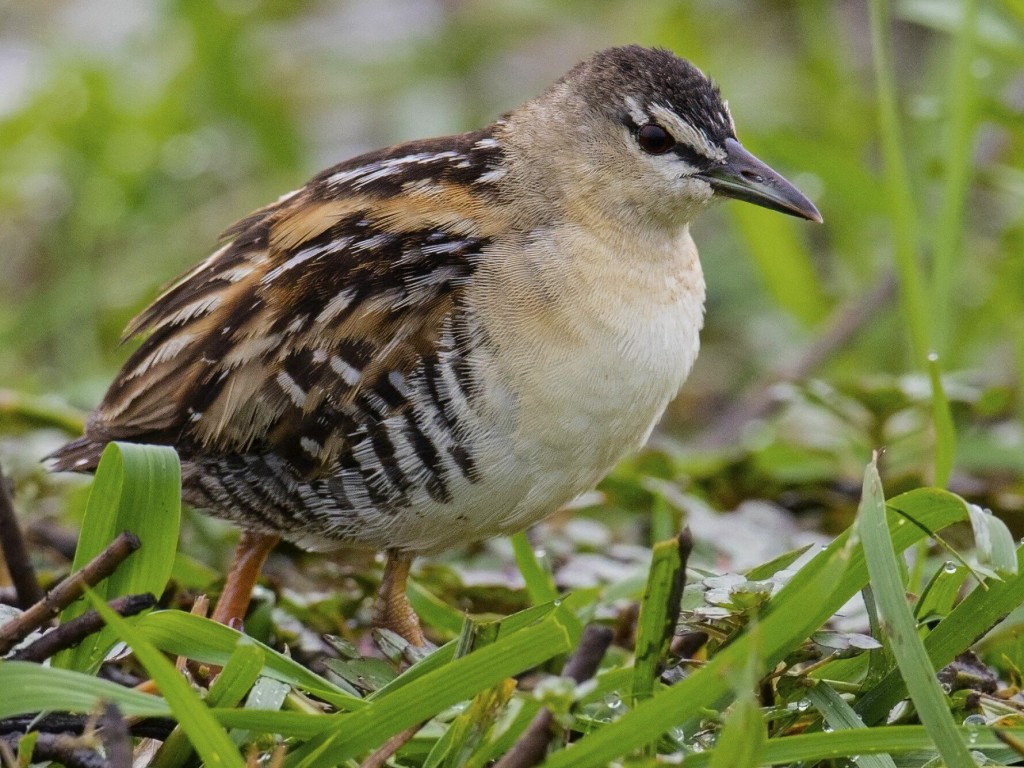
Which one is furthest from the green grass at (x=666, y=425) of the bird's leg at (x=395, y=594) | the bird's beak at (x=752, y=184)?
the bird's beak at (x=752, y=184)

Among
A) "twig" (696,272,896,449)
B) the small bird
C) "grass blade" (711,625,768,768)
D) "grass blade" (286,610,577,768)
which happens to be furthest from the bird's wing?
"twig" (696,272,896,449)

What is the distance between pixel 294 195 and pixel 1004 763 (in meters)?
1.99

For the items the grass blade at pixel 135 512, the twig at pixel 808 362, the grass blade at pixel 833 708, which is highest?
the grass blade at pixel 135 512

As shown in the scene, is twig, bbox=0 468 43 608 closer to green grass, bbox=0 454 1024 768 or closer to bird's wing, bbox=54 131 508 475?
bird's wing, bbox=54 131 508 475

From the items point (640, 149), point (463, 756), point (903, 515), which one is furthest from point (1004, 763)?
point (640, 149)

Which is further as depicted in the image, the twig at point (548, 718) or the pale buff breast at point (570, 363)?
the pale buff breast at point (570, 363)

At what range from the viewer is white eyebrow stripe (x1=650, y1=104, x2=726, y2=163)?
3234 millimetres

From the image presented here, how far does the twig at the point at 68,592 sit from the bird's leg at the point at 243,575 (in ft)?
2.64

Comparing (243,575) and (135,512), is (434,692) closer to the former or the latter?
(135,512)

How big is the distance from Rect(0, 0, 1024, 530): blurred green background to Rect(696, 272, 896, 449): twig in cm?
1

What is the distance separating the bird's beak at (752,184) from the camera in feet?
10.6

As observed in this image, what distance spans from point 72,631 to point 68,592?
62mm

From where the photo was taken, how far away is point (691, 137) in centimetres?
324

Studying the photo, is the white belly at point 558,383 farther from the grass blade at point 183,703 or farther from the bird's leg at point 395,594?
the grass blade at point 183,703
